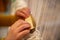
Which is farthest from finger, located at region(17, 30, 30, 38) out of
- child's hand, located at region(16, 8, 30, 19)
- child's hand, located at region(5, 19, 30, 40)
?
child's hand, located at region(16, 8, 30, 19)

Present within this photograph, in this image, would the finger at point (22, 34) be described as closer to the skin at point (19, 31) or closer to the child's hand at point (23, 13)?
the skin at point (19, 31)

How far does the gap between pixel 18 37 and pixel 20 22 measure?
6cm

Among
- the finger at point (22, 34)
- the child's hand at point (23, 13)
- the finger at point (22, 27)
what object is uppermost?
the child's hand at point (23, 13)

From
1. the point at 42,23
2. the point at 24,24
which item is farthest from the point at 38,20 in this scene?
the point at 24,24

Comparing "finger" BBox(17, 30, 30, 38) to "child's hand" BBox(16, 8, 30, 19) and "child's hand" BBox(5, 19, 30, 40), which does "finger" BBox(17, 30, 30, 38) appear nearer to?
"child's hand" BBox(5, 19, 30, 40)

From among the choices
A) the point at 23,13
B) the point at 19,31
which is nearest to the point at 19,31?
the point at 19,31

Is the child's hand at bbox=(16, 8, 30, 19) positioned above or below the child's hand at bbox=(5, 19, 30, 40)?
above

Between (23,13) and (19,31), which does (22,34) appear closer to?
(19,31)

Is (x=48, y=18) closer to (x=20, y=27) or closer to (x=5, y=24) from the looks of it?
(x=20, y=27)

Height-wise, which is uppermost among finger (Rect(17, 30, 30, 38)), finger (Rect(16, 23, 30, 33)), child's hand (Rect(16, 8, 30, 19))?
child's hand (Rect(16, 8, 30, 19))

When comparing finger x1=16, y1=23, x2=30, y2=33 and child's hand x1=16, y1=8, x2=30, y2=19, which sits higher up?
child's hand x1=16, y1=8, x2=30, y2=19

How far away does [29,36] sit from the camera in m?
0.49

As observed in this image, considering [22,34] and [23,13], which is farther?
[23,13]

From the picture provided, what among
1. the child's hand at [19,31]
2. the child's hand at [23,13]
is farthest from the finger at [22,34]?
the child's hand at [23,13]
